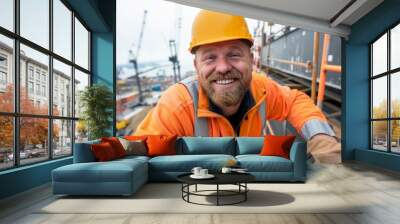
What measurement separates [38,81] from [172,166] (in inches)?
91.2

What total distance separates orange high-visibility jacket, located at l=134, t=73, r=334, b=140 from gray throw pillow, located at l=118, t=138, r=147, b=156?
1.59 meters

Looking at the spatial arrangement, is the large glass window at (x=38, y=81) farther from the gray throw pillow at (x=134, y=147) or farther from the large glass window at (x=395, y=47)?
the large glass window at (x=395, y=47)

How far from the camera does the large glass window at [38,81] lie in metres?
4.74

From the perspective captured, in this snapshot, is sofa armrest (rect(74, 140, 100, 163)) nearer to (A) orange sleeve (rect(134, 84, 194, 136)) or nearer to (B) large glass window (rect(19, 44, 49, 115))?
(B) large glass window (rect(19, 44, 49, 115))

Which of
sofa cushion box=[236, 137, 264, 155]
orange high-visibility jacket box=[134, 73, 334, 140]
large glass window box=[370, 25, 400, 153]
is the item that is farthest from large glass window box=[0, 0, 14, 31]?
large glass window box=[370, 25, 400, 153]

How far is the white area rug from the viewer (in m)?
3.86

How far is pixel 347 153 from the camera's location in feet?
28.2

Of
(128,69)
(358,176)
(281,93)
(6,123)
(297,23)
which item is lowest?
(358,176)

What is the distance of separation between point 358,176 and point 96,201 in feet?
13.8

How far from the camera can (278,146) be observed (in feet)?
19.2

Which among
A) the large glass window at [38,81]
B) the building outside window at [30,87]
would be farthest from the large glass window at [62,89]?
the building outside window at [30,87]

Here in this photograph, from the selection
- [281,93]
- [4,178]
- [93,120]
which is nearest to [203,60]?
[281,93]

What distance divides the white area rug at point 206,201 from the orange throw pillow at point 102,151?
72 centimetres

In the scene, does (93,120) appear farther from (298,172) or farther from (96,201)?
(298,172)
